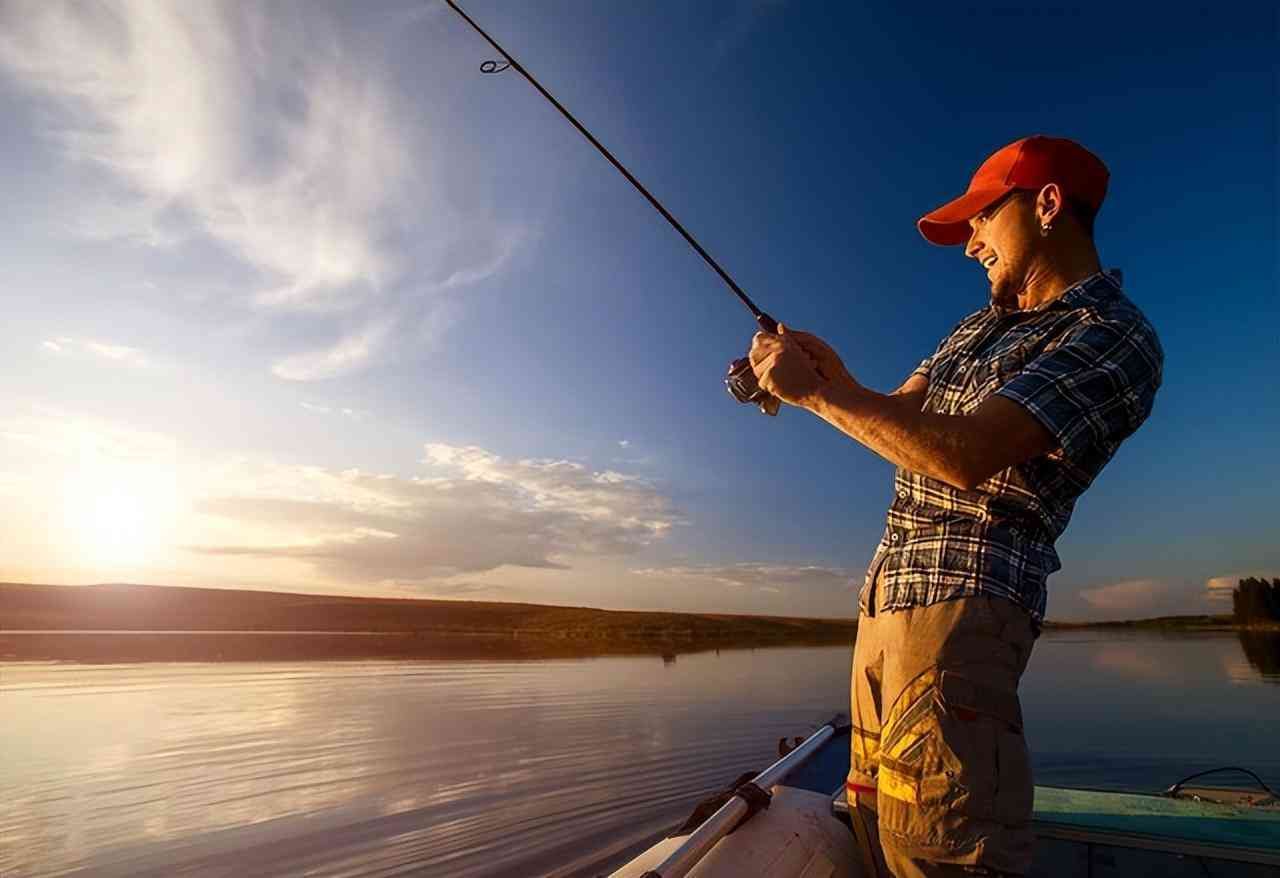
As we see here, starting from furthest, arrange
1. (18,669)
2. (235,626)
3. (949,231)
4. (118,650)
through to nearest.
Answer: (235,626), (118,650), (18,669), (949,231)

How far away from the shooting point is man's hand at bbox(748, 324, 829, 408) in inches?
86.0

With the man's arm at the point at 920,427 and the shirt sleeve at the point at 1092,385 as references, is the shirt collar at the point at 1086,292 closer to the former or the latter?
the shirt sleeve at the point at 1092,385

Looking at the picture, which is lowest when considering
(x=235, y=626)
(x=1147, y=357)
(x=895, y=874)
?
(x=235, y=626)

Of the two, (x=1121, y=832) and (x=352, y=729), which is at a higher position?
(x=1121, y=832)

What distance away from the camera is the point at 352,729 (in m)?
13.6

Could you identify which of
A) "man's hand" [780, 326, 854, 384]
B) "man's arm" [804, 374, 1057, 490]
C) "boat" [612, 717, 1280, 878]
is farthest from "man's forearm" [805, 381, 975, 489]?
"boat" [612, 717, 1280, 878]

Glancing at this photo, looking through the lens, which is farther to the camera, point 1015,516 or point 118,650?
point 118,650

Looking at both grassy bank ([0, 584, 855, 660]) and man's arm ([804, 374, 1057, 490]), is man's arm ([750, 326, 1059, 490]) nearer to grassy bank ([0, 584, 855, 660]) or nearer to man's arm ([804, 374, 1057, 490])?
man's arm ([804, 374, 1057, 490])

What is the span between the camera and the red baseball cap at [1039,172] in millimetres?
2311

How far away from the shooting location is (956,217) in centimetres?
256

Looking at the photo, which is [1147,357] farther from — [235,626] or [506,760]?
[235,626]

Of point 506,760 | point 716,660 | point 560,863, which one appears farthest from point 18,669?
point 716,660

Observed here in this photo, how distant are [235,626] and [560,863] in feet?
228

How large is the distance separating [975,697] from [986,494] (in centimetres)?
58
